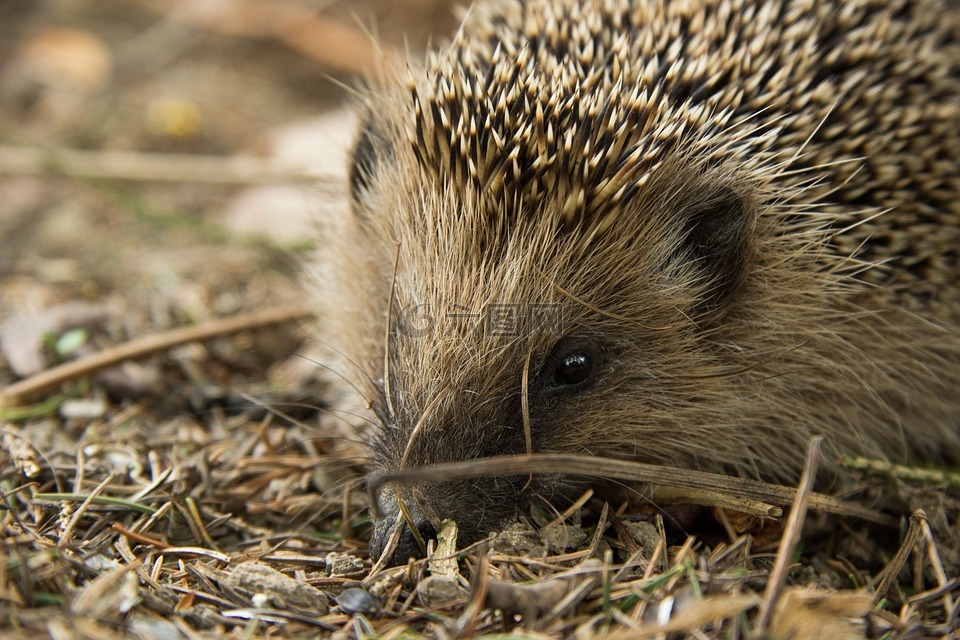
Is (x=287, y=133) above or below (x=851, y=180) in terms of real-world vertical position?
above

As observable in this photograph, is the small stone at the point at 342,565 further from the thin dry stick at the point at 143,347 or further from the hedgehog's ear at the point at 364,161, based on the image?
the thin dry stick at the point at 143,347

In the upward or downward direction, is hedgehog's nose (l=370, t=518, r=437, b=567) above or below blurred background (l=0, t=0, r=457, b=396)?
below

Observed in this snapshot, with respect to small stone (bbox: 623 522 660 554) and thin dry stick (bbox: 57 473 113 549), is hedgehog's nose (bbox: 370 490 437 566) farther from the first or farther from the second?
thin dry stick (bbox: 57 473 113 549)

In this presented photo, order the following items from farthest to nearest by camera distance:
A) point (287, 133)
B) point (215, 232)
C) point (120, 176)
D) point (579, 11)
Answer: point (287, 133), point (120, 176), point (215, 232), point (579, 11)

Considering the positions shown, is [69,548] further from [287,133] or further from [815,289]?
[287,133]

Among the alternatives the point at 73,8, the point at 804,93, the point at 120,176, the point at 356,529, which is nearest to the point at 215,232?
the point at 120,176

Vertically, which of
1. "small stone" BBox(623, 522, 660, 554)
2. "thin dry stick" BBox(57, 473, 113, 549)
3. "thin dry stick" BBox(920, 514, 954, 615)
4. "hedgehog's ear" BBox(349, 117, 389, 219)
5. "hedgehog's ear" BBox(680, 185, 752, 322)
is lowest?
"thin dry stick" BBox(920, 514, 954, 615)

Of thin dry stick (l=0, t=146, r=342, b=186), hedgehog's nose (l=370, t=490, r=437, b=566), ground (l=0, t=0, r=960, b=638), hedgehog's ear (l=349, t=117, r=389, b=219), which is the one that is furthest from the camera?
thin dry stick (l=0, t=146, r=342, b=186)

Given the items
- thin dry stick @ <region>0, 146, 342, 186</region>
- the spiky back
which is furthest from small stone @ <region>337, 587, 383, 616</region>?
thin dry stick @ <region>0, 146, 342, 186</region>
